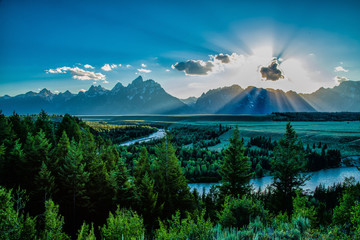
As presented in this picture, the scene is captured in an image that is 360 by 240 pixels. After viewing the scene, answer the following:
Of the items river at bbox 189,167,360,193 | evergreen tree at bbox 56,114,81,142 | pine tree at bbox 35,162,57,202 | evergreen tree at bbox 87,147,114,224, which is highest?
evergreen tree at bbox 56,114,81,142

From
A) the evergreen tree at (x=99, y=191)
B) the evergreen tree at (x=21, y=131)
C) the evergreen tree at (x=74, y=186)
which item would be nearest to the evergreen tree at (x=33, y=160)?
the evergreen tree at (x=74, y=186)

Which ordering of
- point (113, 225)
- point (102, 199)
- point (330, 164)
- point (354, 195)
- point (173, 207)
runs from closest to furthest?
point (113, 225) → point (354, 195) → point (173, 207) → point (102, 199) → point (330, 164)

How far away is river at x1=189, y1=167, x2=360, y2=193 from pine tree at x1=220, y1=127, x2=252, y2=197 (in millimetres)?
18081

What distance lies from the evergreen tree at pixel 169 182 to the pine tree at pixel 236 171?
14.7 feet

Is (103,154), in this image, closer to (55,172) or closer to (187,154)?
(55,172)

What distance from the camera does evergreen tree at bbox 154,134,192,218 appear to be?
66.9 ft

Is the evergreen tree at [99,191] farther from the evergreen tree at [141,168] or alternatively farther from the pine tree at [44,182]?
the pine tree at [44,182]

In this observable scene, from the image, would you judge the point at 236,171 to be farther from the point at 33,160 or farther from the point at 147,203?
the point at 33,160

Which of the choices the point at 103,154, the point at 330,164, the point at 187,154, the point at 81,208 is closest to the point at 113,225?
the point at 81,208

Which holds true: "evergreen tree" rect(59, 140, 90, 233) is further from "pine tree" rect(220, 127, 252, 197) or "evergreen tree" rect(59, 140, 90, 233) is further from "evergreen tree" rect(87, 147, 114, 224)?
"pine tree" rect(220, 127, 252, 197)

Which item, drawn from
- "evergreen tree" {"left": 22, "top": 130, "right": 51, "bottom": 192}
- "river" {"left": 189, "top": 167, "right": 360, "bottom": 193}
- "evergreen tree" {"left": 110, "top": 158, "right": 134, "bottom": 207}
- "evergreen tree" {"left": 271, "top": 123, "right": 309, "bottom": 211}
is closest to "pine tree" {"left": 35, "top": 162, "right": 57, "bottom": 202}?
"evergreen tree" {"left": 22, "top": 130, "right": 51, "bottom": 192}

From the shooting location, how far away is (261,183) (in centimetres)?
4028

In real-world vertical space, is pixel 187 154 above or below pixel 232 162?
below

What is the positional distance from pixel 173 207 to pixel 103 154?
16.2 m
